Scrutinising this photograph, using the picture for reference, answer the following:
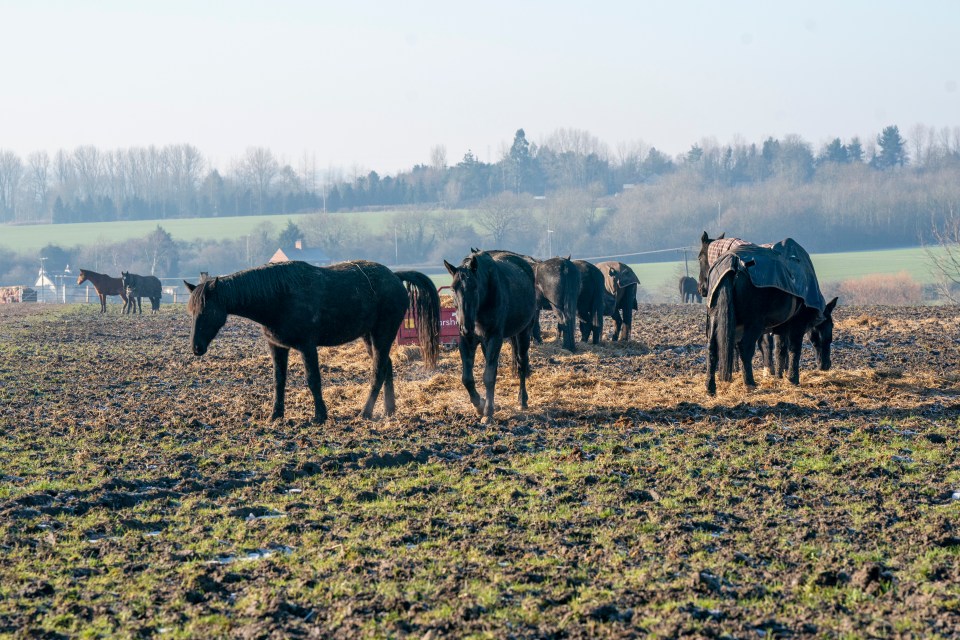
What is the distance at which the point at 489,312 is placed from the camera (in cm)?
1172

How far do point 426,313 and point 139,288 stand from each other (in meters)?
28.4

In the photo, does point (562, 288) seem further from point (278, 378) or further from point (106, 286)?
point (106, 286)

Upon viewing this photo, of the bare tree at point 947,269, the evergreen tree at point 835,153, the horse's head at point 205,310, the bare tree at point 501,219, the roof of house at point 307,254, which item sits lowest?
the bare tree at point 947,269

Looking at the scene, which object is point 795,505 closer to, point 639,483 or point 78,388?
point 639,483

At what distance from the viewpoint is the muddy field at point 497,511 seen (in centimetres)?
555

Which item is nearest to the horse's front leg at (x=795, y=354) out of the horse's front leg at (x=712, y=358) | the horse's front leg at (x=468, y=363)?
the horse's front leg at (x=712, y=358)

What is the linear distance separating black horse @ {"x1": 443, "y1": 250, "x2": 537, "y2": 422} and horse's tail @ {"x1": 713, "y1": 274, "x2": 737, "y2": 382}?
222 cm

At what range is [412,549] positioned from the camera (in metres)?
6.74

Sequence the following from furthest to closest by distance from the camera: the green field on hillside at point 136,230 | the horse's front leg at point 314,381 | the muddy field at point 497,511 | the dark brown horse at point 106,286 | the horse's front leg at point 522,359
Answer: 1. the green field on hillside at point 136,230
2. the dark brown horse at point 106,286
3. the horse's front leg at point 522,359
4. the horse's front leg at point 314,381
5. the muddy field at point 497,511

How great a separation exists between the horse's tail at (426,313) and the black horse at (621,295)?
8.87 meters

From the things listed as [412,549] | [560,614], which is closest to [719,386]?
[412,549]

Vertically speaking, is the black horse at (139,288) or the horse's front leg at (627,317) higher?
the black horse at (139,288)

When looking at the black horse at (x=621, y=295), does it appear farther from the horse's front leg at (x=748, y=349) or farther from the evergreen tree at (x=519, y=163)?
the evergreen tree at (x=519, y=163)

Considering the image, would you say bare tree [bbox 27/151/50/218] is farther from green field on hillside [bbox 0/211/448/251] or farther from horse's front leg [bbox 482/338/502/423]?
horse's front leg [bbox 482/338/502/423]
